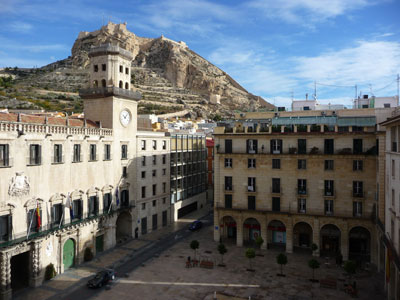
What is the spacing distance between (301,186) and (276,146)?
701 cm

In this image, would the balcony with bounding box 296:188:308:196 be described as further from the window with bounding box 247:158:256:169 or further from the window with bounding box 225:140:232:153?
the window with bounding box 225:140:232:153

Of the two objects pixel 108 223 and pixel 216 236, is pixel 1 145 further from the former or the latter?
pixel 216 236

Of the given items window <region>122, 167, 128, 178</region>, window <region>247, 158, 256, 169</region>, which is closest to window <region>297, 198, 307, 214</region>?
window <region>247, 158, 256, 169</region>

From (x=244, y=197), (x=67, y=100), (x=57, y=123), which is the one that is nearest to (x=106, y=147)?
(x=57, y=123)

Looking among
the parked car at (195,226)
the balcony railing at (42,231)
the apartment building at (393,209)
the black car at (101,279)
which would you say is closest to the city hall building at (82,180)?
the balcony railing at (42,231)

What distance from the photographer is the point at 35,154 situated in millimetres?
34406

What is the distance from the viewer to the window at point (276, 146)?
1837 inches

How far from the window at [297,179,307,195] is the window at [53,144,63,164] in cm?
3288

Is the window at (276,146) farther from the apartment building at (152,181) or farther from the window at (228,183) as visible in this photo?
the apartment building at (152,181)

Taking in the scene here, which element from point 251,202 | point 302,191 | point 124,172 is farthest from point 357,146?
point 124,172

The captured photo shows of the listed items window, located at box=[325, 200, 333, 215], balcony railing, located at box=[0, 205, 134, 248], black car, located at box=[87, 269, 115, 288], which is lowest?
black car, located at box=[87, 269, 115, 288]

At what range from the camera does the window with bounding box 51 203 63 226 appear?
36.9 metres

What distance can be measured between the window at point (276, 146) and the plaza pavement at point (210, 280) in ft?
50.2

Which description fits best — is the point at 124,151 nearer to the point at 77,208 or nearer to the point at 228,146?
the point at 77,208
